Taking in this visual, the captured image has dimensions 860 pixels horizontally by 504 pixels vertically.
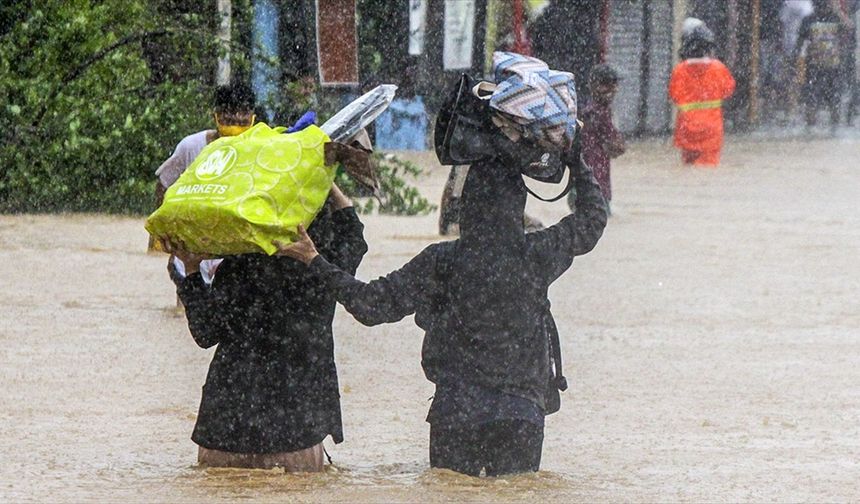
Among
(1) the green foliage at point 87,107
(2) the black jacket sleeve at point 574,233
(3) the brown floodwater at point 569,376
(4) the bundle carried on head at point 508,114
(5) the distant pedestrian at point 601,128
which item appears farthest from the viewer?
(5) the distant pedestrian at point 601,128

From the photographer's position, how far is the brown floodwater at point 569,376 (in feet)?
19.7

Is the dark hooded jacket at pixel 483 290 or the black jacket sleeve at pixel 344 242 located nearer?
the dark hooded jacket at pixel 483 290

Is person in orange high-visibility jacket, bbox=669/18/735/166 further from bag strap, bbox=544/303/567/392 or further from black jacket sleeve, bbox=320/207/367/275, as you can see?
black jacket sleeve, bbox=320/207/367/275

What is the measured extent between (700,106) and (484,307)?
1646cm

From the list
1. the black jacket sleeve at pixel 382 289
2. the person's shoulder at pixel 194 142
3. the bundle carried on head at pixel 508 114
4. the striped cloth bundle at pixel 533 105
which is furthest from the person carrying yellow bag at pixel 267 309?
the person's shoulder at pixel 194 142

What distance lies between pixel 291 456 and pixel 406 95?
672 inches

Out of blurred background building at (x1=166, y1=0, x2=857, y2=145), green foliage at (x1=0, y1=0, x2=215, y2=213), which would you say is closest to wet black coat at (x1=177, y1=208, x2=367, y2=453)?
blurred background building at (x1=166, y1=0, x2=857, y2=145)

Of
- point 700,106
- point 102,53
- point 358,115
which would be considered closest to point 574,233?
point 358,115

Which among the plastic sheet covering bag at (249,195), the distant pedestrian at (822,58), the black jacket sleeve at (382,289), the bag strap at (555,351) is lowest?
the distant pedestrian at (822,58)

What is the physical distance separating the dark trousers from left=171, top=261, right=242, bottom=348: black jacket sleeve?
73 centimetres

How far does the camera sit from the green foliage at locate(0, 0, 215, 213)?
1468cm

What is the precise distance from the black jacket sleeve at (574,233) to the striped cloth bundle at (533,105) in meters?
0.21

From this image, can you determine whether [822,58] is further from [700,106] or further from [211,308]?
[211,308]

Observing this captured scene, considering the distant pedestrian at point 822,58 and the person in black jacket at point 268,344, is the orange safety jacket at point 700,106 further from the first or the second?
the person in black jacket at point 268,344
